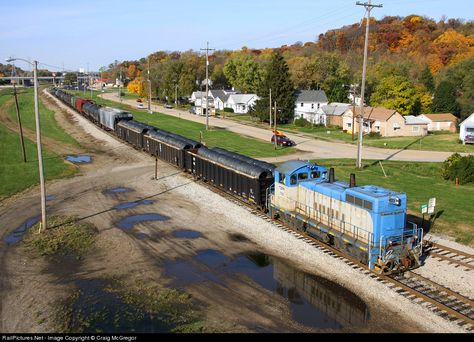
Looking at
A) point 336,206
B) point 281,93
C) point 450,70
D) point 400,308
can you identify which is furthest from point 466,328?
point 450,70

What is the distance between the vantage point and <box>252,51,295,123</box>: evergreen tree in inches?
3241

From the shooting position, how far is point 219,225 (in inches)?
1071

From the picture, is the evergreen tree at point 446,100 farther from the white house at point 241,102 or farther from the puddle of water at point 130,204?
the puddle of water at point 130,204

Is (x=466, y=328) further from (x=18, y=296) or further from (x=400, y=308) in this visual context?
(x=18, y=296)

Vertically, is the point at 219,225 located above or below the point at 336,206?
below

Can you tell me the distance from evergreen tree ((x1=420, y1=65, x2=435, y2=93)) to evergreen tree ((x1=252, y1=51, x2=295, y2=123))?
3871cm

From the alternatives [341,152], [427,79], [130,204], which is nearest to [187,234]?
[130,204]

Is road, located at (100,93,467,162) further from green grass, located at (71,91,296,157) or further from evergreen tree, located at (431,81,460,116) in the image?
evergreen tree, located at (431,81,460,116)

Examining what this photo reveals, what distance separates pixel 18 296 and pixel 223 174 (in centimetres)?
1827

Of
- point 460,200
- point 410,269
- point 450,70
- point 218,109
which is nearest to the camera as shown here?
point 410,269

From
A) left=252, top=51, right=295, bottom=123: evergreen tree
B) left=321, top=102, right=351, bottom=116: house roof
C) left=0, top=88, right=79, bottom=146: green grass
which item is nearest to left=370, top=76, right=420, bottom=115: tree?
left=321, top=102, right=351, bottom=116: house roof

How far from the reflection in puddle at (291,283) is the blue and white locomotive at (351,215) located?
9.17 feet

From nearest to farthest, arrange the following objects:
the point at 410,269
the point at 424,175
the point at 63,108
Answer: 1. the point at 410,269
2. the point at 424,175
3. the point at 63,108

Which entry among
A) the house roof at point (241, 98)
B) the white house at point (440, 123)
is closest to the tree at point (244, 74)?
the house roof at point (241, 98)
